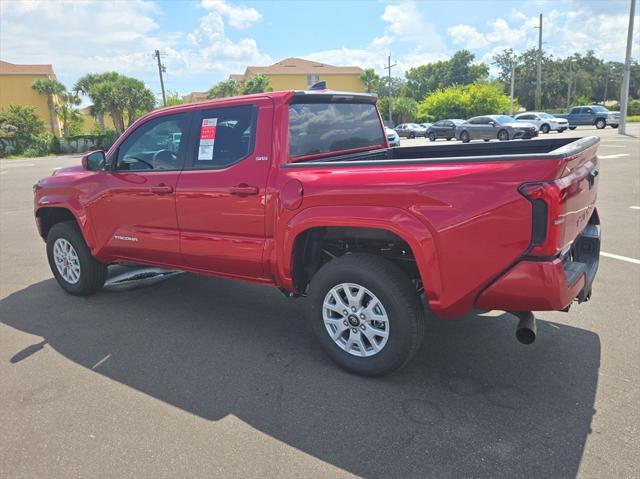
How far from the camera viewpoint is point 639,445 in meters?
2.56

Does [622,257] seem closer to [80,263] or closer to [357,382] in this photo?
[357,382]

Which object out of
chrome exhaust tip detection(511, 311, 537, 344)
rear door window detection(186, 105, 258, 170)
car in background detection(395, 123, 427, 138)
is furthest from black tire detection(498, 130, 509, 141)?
chrome exhaust tip detection(511, 311, 537, 344)

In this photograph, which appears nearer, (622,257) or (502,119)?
(622,257)

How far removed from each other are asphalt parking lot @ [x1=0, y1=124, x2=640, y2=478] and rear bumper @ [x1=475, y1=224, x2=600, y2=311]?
0.65 meters

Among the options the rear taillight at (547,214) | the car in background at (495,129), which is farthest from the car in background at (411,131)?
the rear taillight at (547,214)

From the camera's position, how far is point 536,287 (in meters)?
2.66

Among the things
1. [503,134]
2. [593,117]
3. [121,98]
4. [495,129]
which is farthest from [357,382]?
[121,98]

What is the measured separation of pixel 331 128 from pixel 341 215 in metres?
1.18

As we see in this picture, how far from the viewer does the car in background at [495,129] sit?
25348mm

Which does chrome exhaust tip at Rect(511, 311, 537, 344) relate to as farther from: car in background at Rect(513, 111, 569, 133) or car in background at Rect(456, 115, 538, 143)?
car in background at Rect(513, 111, 569, 133)

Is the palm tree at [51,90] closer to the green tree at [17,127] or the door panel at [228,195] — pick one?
the green tree at [17,127]

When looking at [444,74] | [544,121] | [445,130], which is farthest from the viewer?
[444,74]

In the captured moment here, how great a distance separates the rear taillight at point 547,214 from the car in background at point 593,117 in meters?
35.9

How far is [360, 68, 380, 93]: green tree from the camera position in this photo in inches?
2988
